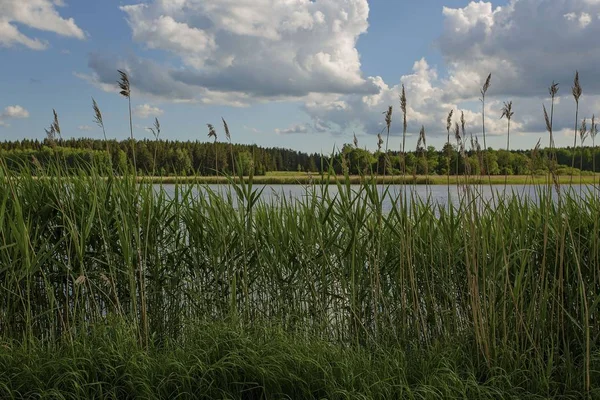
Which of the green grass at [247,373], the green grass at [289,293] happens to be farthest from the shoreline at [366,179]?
the green grass at [247,373]

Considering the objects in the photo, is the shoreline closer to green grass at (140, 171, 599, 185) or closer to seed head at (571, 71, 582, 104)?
green grass at (140, 171, 599, 185)

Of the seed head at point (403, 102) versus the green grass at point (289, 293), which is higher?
the seed head at point (403, 102)

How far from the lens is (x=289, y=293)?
389 centimetres

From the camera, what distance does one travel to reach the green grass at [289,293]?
10.0 ft

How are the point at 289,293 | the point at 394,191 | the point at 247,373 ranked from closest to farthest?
1. the point at 247,373
2. the point at 394,191
3. the point at 289,293

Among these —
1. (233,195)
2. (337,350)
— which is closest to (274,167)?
(233,195)

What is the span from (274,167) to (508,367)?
13110mm

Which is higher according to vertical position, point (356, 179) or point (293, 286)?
point (356, 179)

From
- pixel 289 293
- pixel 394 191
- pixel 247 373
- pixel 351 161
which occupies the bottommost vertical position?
pixel 247 373

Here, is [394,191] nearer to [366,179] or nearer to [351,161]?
[366,179]

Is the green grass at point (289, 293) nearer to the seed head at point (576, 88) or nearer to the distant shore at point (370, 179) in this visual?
the distant shore at point (370, 179)

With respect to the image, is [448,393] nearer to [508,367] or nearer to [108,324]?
[508,367]

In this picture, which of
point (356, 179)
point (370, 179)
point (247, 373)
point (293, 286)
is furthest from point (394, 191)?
point (247, 373)

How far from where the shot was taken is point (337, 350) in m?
3.20
